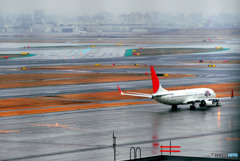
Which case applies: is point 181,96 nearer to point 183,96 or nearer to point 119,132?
point 183,96

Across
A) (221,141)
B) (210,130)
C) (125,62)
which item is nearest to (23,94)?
(210,130)

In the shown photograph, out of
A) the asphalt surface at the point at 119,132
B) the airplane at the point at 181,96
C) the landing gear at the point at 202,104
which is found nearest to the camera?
the asphalt surface at the point at 119,132

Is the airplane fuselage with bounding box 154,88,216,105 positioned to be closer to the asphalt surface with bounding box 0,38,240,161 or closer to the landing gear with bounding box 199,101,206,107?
the landing gear with bounding box 199,101,206,107

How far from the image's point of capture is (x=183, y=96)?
7412cm

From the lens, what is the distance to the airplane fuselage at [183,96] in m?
72.6

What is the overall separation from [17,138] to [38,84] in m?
58.4

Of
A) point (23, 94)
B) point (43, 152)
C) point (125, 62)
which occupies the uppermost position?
point (125, 62)

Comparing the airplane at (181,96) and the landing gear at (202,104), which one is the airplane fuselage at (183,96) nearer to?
the airplane at (181,96)

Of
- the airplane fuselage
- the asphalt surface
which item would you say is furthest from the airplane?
the asphalt surface

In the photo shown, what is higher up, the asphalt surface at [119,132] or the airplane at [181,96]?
the airplane at [181,96]

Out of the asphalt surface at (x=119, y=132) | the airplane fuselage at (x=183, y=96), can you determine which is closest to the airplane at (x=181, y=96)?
the airplane fuselage at (x=183, y=96)

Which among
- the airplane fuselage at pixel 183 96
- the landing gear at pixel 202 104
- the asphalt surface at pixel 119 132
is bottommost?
the asphalt surface at pixel 119 132

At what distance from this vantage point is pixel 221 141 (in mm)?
48094

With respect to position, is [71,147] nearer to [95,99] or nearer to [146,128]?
[146,128]
